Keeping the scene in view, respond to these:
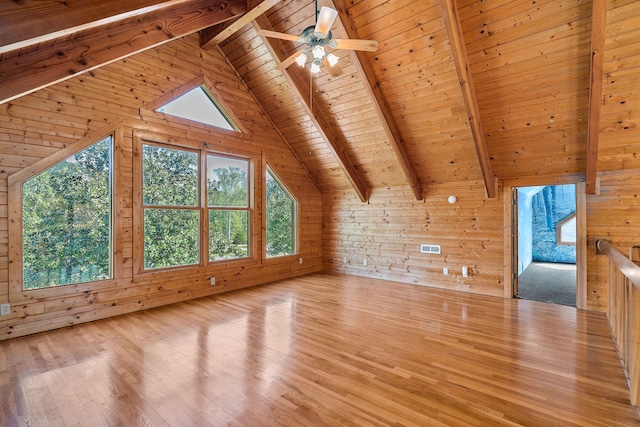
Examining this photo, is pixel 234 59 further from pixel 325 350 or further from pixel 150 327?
pixel 325 350

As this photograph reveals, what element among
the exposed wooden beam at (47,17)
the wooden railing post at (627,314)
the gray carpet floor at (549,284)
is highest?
the exposed wooden beam at (47,17)

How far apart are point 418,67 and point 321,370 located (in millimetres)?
3809

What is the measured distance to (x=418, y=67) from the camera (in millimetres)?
3902

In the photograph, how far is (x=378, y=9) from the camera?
11.6 feet

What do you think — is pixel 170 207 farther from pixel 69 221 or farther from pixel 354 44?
pixel 354 44

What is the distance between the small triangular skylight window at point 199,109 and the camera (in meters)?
4.62

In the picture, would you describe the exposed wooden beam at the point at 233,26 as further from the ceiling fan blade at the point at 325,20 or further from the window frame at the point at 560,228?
the window frame at the point at 560,228

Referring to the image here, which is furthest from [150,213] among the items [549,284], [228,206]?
[549,284]

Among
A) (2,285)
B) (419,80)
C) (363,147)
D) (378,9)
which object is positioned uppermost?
(378,9)

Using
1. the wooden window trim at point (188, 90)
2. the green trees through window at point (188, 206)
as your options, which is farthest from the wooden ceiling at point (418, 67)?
the green trees through window at point (188, 206)

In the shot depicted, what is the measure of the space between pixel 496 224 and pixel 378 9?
3.79 metres

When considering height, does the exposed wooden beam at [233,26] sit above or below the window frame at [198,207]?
above

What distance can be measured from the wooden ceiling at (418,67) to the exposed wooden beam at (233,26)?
2 cm

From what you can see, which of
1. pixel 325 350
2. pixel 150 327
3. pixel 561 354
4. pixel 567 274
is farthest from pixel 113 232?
pixel 567 274
